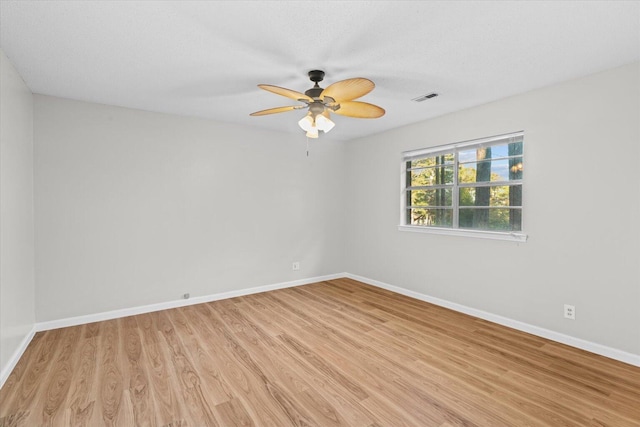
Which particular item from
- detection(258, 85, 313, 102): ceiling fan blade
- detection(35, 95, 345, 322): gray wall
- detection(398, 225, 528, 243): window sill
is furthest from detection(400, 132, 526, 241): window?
detection(258, 85, 313, 102): ceiling fan blade

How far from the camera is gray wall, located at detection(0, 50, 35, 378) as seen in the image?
227cm

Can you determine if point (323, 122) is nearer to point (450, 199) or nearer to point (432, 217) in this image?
point (450, 199)

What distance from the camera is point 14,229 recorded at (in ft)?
8.27

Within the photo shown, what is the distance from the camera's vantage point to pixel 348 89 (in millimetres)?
2225

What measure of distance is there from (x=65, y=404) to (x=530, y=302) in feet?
12.7

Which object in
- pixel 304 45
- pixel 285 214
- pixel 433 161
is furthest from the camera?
pixel 285 214

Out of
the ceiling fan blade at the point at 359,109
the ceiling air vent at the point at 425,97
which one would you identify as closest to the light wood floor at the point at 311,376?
the ceiling fan blade at the point at 359,109

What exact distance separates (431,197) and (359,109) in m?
2.09

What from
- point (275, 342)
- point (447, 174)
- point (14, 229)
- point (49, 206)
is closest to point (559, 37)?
point (447, 174)

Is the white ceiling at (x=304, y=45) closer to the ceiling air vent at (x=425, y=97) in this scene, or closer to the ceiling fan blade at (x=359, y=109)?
the ceiling air vent at (x=425, y=97)

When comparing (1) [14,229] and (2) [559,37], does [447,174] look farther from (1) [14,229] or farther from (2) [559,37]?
(1) [14,229]

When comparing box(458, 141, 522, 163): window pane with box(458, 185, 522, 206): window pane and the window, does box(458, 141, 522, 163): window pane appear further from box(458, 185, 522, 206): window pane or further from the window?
box(458, 185, 522, 206): window pane

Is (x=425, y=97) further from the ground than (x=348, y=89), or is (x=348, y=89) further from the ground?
(x=425, y=97)

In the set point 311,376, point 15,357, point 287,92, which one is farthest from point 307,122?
point 15,357
